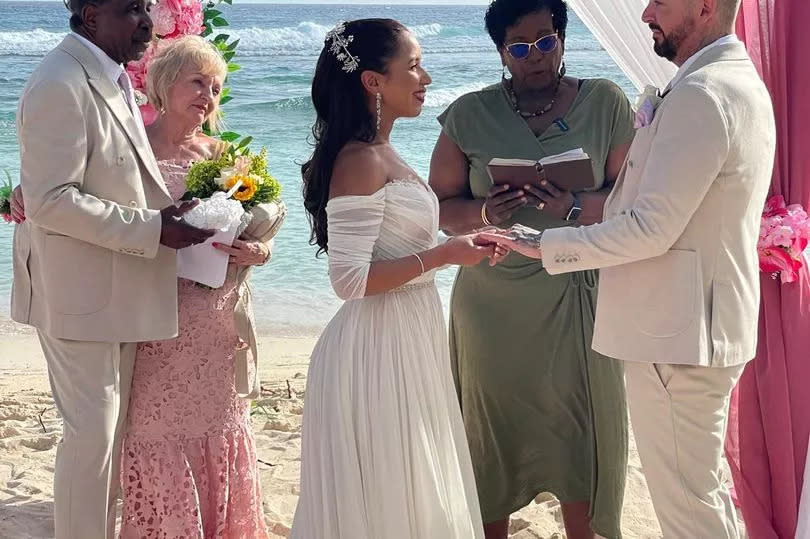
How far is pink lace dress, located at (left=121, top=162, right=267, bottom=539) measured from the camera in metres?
4.10

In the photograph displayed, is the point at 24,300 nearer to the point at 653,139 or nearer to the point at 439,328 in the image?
the point at 439,328

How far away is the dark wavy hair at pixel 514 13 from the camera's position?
409 cm

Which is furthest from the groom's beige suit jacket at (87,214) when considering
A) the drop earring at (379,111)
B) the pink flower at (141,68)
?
the drop earring at (379,111)

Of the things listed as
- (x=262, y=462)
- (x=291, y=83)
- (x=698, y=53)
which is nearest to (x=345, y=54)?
(x=698, y=53)

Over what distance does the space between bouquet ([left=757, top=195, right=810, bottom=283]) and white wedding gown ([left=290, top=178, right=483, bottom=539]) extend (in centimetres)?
136

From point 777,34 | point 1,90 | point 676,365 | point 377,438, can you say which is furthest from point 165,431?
point 1,90

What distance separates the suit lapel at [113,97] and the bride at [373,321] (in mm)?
605

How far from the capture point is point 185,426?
4.17m

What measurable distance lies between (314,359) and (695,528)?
1405mm

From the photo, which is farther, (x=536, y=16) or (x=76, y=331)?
(x=536, y=16)

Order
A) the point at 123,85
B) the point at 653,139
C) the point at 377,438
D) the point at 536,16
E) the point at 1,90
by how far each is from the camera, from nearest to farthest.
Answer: the point at 653,139, the point at 377,438, the point at 123,85, the point at 536,16, the point at 1,90

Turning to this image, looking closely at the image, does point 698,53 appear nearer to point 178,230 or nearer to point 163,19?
point 178,230

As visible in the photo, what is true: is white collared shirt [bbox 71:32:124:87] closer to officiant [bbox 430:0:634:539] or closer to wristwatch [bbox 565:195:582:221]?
officiant [bbox 430:0:634:539]

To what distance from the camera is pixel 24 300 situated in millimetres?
3799
